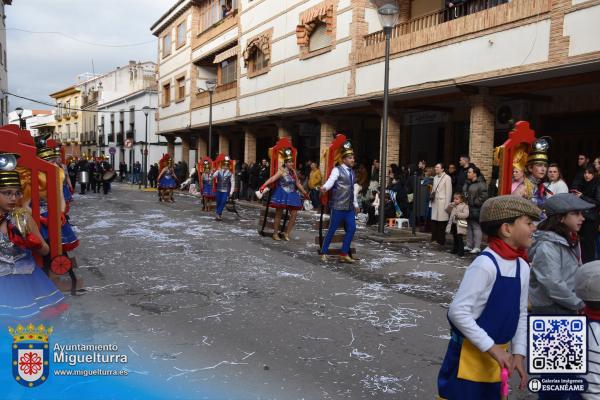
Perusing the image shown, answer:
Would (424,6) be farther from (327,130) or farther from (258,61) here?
(258,61)

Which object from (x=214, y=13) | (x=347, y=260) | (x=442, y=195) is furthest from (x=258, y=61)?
(x=347, y=260)

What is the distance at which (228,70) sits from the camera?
29.5 metres

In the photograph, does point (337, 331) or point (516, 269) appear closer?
point (516, 269)

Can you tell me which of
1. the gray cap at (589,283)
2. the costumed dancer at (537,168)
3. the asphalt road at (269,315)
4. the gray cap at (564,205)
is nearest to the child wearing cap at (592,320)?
the gray cap at (589,283)

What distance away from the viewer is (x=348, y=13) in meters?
17.5

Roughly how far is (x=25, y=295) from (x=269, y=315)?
2.51m

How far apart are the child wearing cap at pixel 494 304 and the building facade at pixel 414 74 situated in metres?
9.15

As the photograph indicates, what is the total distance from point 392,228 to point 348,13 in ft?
25.6

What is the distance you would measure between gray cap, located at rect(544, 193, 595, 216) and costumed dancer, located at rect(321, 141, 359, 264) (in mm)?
5216

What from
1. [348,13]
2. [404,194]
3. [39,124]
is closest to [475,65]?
[404,194]

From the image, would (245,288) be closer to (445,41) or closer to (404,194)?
(404,194)

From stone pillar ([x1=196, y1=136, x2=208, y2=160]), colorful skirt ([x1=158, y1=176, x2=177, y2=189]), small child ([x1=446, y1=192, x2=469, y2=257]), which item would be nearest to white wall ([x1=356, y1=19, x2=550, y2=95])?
small child ([x1=446, y1=192, x2=469, y2=257])

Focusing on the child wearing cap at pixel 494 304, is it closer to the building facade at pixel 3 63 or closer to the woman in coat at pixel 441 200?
the woman in coat at pixel 441 200

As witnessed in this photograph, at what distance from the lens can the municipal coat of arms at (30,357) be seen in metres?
3.10
